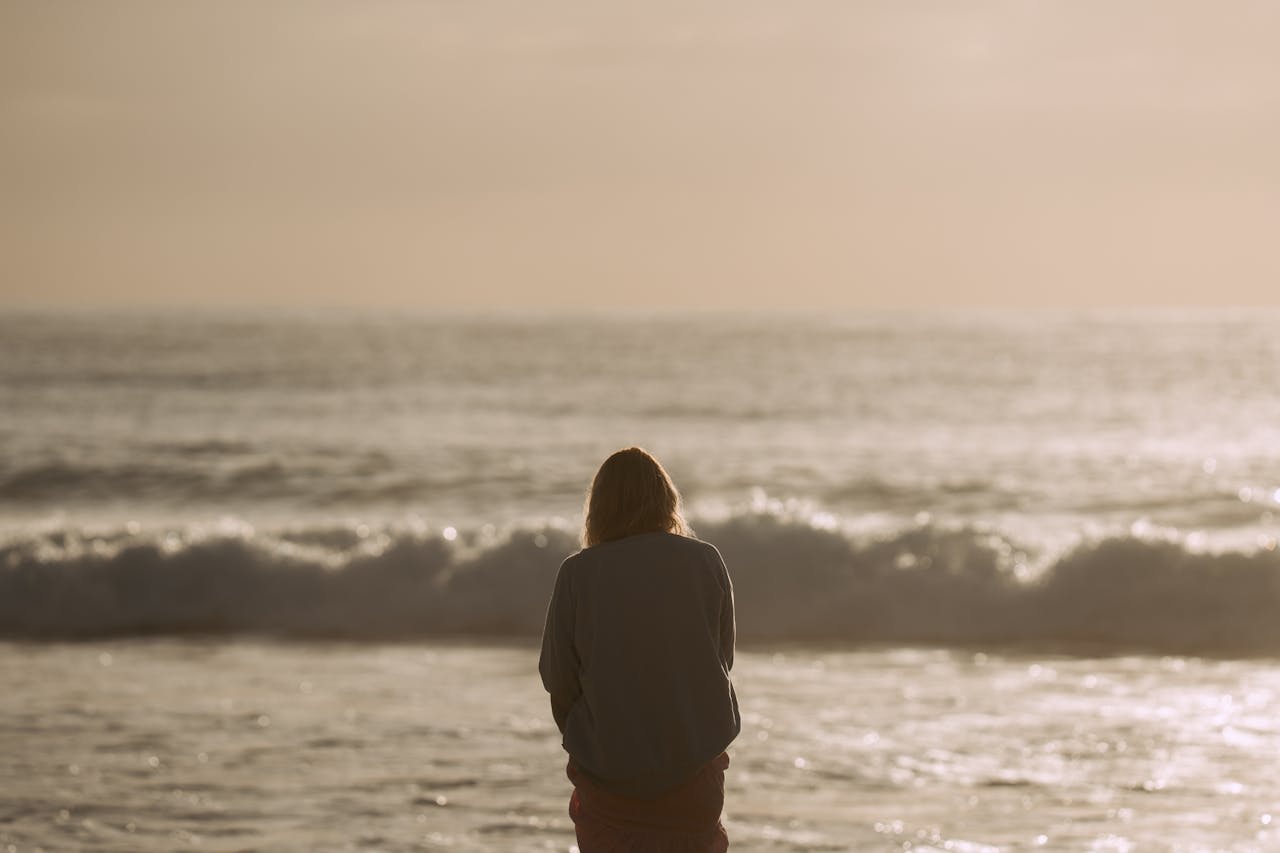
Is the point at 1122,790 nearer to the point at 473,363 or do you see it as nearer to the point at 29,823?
the point at 29,823

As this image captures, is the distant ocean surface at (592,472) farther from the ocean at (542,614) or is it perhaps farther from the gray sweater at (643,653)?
the gray sweater at (643,653)

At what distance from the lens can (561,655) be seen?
3.91 meters

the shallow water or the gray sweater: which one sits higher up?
the gray sweater

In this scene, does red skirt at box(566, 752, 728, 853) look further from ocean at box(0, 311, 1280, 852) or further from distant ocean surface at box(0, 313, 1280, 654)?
distant ocean surface at box(0, 313, 1280, 654)

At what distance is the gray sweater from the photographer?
3850mm

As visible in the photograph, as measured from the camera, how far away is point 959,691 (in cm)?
1072

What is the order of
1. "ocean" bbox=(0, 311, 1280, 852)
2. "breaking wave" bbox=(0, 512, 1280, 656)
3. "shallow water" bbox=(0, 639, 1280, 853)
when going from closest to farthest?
"shallow water" bbox=(0, 639, 1280, 853)
"ocean" bbox=(0, 311, 1280, 852)
"breaking wave" bbox=(0, 512, 1280, 656)

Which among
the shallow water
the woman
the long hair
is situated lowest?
the shallow water


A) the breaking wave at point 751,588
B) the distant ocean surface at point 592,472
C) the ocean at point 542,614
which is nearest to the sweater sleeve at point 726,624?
the ocean at point 542,614

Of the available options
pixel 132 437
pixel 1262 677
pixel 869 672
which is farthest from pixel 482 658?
pixel 132 437

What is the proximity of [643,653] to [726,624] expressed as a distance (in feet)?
0.84

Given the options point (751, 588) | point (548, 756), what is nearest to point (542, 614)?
point (751, 588)

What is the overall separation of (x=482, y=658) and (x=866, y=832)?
5535mm

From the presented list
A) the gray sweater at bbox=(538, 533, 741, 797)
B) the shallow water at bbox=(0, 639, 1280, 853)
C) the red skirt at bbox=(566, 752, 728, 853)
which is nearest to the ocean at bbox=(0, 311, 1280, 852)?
the shallow water at bbox=(0, 639, 1280, 853)
